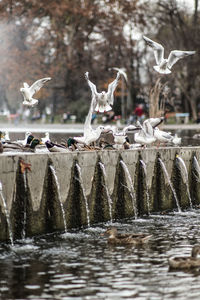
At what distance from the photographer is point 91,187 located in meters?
19.1

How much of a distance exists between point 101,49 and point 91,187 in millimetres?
69362

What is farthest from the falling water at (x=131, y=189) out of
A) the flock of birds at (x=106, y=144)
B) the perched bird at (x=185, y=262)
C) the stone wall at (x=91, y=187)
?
the perched bird at (x=185, y=262)

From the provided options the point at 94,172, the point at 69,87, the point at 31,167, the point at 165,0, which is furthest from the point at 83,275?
the point at 69,87

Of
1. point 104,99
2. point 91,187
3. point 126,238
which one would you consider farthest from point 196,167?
point 126,238

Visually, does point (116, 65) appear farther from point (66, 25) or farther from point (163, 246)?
point (163, 246)

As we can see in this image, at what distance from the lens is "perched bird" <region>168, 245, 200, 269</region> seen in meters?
13.8

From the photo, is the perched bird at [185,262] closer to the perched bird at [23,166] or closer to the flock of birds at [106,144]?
the flock of birds at [106,144]

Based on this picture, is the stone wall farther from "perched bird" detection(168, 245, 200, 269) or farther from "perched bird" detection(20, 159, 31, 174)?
"perched bird" detection(168, 245, 200, 269)

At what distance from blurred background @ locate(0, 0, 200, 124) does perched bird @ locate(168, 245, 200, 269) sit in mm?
56279

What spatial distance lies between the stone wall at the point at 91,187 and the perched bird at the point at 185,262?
3.16 meters

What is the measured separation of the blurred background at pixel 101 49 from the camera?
76375 millimetres

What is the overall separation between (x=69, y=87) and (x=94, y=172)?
69046mm

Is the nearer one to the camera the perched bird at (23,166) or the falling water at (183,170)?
the perched bird at (23,166)

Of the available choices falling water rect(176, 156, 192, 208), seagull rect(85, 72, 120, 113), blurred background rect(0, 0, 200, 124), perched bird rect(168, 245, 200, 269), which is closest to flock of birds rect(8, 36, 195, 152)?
seagull rect(85, 72, 120, 113)
